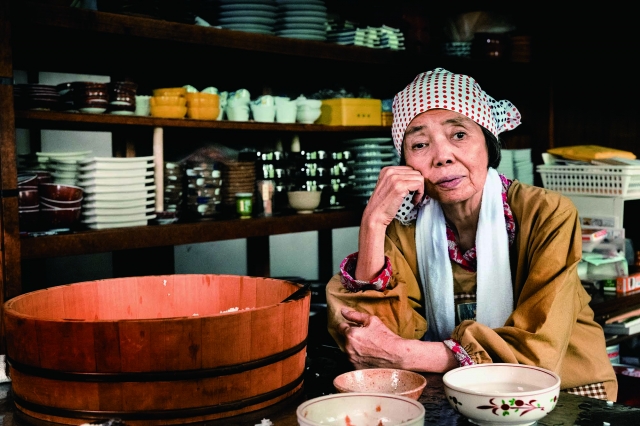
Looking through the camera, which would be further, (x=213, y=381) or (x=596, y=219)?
(x=596, y=219)

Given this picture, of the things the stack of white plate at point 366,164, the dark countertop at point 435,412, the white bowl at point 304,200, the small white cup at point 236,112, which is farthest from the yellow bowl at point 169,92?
the dark countertop at point 435,412

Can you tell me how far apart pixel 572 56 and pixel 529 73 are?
28 centimetres

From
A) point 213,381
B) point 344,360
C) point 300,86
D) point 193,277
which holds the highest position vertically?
point 300,86

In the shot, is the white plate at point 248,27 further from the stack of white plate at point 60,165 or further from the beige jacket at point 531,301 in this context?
the beige jacket at point 531,301

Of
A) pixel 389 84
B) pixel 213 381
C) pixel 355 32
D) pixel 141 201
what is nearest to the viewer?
pixel 213 381

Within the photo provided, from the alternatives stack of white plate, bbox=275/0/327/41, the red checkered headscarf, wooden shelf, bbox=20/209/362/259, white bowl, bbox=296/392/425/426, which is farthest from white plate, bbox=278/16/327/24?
white bowl, bbox=296/392/425/426

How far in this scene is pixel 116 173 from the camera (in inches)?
114

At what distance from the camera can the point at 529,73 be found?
15.0 feet

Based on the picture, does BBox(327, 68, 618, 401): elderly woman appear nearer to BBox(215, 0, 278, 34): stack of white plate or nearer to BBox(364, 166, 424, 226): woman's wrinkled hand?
BBox(364, 166, 424, 226): woman's wrinkled hand

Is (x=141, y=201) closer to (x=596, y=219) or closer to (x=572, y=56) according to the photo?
(x=596, y=219)

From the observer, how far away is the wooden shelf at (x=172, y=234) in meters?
2.64

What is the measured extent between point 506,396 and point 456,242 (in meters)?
1.08

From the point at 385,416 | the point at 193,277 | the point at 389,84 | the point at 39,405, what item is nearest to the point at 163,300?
the point at 193,277

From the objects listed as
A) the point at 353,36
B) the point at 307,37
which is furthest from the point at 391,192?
the point at 353,36
